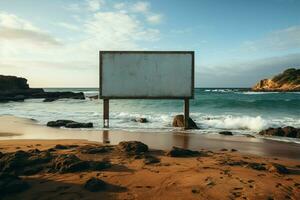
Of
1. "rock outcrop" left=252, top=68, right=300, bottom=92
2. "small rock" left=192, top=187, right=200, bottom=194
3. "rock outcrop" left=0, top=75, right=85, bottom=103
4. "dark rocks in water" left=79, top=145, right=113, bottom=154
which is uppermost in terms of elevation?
"rock outcrop" left=252, top=68, right=300, bottom=92

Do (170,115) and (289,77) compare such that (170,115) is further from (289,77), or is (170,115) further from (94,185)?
(289,77)

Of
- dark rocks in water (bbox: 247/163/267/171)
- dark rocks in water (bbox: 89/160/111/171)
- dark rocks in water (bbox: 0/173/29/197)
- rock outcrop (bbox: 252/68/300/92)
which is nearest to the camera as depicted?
dark rocks in water (bbox: 0/173/29/197)

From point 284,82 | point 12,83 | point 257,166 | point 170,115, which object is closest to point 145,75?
point 170,115

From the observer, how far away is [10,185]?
22.7 ft

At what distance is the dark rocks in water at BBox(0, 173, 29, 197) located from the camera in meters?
6.81

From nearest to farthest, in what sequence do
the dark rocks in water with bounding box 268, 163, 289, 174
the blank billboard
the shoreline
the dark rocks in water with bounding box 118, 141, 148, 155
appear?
1. the dark rocks in water with bounding box 268, 163, 289, 174
2. the dark rocks in water with bounding box 118, 141, 148, 155
3. the shoreline
4. the blank billboard

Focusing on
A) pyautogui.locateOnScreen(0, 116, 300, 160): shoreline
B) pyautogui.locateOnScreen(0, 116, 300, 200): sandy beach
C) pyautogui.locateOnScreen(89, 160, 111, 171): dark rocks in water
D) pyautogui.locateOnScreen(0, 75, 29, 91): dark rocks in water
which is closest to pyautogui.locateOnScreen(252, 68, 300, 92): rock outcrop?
pyautogui.locateOnScreen(0, 75, 29, 91): dark rocks in water

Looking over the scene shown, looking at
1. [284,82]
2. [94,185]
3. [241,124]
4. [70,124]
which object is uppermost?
[284,82]

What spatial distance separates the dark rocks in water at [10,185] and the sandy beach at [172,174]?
123 millimetres

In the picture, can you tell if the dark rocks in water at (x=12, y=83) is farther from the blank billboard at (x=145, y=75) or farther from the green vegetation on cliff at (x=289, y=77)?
the green vegetation on cliff at (x=289, y=77)

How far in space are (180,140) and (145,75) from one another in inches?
227

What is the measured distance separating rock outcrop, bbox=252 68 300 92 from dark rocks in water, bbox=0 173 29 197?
113 metres

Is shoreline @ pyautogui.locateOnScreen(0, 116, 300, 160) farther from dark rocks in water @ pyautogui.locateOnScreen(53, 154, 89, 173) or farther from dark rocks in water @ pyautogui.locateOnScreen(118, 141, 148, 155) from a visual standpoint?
dark rocks in water @ pyautogui.locateOnScreen(53, 154, 89, 173)

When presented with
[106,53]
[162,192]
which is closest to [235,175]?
[162,192]
